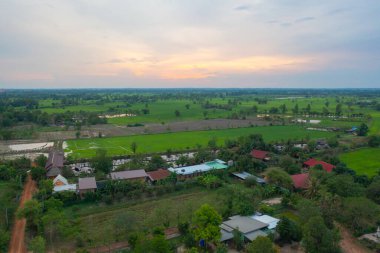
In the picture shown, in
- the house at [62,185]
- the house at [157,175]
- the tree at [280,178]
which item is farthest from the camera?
the house at [157,175]

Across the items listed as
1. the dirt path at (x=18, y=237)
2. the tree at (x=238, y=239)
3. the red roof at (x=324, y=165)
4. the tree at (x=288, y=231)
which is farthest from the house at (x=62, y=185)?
the red roof at (x=324, y=165)

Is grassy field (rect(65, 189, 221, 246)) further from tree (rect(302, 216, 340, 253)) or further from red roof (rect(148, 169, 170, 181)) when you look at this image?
tree (rect(302, 216, 340, 253))

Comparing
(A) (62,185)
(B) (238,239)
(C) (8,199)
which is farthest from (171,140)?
(B) (238,239)

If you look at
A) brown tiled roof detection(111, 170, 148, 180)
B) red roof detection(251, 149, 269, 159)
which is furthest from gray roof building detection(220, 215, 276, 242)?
red roof detection(251, 149, 269, 159)

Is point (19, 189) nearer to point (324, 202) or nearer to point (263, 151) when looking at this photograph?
point (324, 202)

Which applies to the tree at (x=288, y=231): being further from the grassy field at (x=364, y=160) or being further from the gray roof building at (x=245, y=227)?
the grassy field at (x=364, y=160)

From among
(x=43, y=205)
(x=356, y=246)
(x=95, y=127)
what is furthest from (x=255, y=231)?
(x=95, y=127)
